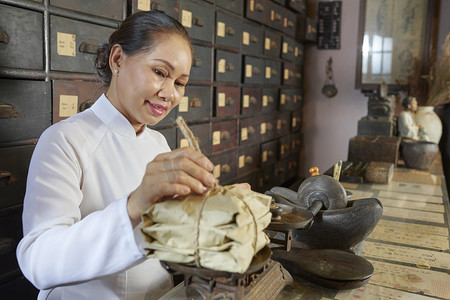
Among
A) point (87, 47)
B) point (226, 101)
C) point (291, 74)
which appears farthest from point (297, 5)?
point (87, 47)

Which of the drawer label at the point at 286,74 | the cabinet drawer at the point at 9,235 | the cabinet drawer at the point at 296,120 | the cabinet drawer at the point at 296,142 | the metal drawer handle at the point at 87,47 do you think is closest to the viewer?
the cabinet drawer at the point at 9,235

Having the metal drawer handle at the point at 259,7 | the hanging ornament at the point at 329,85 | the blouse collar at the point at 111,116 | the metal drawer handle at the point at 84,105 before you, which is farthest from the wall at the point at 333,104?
the blouse collar at the point at 111,116

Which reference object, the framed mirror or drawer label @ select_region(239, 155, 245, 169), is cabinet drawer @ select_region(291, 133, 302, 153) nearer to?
the framed mirror

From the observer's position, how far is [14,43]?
1.60 meters

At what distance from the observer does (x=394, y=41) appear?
191 inches

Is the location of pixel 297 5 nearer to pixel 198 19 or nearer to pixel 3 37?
pixel 198 19

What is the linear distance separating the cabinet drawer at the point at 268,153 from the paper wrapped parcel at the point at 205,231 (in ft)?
11.9

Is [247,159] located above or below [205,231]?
below

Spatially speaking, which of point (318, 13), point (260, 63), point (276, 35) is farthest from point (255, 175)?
point (318, 13)

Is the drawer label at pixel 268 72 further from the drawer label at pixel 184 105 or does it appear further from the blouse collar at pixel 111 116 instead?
the blouse collar at pixel 111 116

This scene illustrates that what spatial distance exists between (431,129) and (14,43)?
3.36 meters

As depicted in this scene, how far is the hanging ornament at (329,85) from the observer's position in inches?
209

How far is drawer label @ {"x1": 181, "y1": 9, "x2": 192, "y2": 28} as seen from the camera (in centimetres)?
266

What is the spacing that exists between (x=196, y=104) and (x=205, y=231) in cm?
233
